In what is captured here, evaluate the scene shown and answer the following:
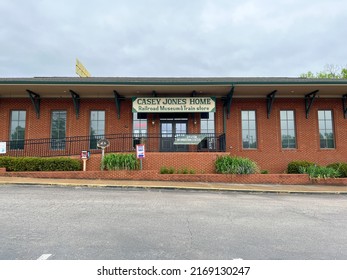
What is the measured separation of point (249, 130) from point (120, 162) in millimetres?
8691

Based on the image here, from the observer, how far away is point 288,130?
17062mm

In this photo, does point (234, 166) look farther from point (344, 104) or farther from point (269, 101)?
point (344, 104)

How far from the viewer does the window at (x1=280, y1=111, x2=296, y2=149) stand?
17.0 m

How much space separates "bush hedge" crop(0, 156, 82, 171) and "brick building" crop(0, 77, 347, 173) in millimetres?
2832

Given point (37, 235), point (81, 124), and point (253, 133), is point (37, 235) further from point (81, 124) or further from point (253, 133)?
point (253, 133)

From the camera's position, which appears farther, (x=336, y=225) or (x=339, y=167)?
(x=339, y=167)

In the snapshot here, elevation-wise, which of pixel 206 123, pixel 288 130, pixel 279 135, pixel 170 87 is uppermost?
pixel 170 87

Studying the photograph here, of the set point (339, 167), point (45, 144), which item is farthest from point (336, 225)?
point (45, 144)

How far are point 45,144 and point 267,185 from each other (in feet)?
43.7

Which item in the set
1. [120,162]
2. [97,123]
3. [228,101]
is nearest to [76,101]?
[97,123]

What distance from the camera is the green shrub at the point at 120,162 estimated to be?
43.4 feet

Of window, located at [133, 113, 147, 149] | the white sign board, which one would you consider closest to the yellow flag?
window, located at [133, 113, 147, 149]

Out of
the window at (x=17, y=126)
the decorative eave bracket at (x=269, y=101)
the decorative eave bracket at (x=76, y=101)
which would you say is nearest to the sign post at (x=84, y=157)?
the decorative eave bracket at (x=76, y=101)

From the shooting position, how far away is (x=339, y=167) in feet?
46.2
